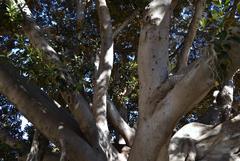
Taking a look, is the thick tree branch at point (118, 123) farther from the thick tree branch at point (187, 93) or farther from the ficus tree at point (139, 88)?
the thick tree branch at point (187, 93)

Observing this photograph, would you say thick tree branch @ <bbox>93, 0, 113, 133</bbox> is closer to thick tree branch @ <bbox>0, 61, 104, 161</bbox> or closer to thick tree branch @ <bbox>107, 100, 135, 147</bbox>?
thick tree branch @ <bbox>0, 61, 104, 161</bbox>

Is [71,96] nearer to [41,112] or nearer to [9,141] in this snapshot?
[41,112]

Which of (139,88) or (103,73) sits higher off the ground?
(103,73)

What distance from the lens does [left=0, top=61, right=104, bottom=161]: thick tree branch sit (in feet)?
16.1

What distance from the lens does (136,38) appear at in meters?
9.30

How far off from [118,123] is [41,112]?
2165 mm

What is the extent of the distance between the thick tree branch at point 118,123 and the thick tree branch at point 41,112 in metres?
1.72

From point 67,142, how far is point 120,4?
2.94 metres

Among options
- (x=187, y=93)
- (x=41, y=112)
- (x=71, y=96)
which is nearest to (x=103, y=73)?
(x=71, y=96)

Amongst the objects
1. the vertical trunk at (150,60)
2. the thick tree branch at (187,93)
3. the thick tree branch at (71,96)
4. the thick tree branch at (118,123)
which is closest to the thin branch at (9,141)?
the thick tree branch at (118,123)

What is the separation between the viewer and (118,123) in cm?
693

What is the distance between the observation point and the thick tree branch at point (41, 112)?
16.1ft

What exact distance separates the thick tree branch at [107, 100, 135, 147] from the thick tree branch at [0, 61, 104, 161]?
172 cm

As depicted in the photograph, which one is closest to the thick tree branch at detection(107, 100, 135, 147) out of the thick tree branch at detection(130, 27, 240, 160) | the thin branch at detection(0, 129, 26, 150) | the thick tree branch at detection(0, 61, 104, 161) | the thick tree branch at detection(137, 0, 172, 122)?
the thin branch at detection(0, 129, 26, 150)
